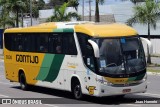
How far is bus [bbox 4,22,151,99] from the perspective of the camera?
619 inches

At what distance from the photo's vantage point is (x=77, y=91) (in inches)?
674

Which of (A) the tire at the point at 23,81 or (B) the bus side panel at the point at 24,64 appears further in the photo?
(A) the tire at the point at 23,81

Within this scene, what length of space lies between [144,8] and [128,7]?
32158 millimetres

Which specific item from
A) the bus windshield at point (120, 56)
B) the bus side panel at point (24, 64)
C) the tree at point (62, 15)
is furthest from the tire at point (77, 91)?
the tree at point (62, 15)

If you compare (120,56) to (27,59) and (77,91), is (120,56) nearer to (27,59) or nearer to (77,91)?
(77,91)

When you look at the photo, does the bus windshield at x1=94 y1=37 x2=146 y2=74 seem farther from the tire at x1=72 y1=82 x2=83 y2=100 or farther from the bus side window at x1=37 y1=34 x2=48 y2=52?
the bus side window at x1=37 y1=34 x2=48 y2=52

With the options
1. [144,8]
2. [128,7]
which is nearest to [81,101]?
[144,8]

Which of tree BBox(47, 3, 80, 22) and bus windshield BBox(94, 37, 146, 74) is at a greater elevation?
bus windshield BBox(94, 37, 146, 74)

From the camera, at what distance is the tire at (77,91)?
16.9m

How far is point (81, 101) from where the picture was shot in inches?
654

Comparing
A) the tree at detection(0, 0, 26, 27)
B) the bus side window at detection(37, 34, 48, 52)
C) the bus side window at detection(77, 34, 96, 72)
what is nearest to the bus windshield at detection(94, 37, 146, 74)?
the bus side window at detection(77, 34, 96, 72)

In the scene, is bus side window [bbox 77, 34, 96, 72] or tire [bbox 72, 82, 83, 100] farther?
tire [bbox 72, 82, 83, 100]

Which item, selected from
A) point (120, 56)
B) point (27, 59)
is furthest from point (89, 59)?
point (27, 59)

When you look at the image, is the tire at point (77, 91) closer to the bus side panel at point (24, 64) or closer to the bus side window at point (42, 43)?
the bus side window at point (42, 43)
